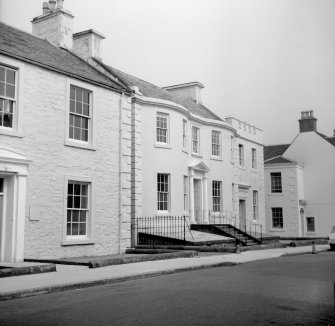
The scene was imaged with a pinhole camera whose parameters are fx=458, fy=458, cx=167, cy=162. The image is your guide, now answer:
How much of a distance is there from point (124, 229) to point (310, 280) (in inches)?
389

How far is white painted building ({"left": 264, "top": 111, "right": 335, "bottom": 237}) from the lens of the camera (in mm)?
38188

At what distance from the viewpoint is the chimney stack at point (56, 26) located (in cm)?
2083

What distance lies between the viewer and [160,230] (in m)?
22.0

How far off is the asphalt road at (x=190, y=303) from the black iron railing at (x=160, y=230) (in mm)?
9533

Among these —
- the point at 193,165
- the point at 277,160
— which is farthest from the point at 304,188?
the point at 193,165

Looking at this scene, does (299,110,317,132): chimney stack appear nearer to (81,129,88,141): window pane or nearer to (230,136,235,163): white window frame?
(230,136,235,163): white window frame

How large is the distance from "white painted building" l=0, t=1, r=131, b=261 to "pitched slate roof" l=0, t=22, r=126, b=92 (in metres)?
0.05

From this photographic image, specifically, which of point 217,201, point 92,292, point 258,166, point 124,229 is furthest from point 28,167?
point 258,166

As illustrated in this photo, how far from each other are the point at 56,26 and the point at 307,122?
2628cm

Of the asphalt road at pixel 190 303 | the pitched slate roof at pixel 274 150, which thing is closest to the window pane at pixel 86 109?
the asphalt road at pixel 190 303

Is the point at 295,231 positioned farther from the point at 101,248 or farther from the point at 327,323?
the point at 327,323

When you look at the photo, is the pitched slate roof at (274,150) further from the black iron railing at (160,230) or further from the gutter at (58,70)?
the gutter at (58,70)

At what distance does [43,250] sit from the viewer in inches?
604

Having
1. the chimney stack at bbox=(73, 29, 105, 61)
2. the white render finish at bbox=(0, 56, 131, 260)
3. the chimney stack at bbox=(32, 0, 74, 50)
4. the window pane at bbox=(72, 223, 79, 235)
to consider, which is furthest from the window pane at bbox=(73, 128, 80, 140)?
the chimney stack at bbox=(73, 29, 105, 61)
